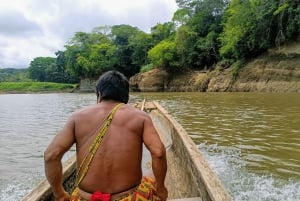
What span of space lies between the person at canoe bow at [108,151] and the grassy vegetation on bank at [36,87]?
208 feet

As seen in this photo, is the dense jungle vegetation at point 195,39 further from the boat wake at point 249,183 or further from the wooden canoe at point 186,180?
the wooden canoe at point 186,180

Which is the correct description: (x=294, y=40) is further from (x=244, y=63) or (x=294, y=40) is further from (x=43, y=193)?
(x=43, y=193)

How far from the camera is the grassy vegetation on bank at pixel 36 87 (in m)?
65.8

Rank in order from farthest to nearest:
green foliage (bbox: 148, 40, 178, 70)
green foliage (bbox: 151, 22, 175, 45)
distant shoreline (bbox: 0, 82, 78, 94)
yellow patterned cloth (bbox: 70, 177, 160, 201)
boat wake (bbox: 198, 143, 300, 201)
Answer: distant shoreline (bbox: 0, 82, 78, 94) < green foliage (bbox: 151, 22, 175, 45) < green foliage (bbox: 148, 40, 178, 70) < boat wake (bbox: 198, 143, 300, 201) < yellow patterned cloth (bbox: 70, 177, 160, 201)

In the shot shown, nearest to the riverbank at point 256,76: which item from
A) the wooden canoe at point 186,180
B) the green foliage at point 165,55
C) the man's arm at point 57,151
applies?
the green foliage at point 165,55

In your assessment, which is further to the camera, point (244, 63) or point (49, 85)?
point (49, 85)

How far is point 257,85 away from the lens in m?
29.0

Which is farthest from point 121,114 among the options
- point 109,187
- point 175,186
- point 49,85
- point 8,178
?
point 49,85

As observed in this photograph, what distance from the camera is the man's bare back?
7.41ft

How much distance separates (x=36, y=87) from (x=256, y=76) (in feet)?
165

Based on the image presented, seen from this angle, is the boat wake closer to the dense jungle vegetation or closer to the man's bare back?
the man's bare back

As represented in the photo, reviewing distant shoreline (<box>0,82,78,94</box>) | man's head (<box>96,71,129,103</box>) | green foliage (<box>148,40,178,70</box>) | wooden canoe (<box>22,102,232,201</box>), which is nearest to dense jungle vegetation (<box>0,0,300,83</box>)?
green foliage (<box>148,40,178,70</box>)

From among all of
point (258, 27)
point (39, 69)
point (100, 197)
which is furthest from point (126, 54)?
point (100, 197)

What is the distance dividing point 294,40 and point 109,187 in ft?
94.5
